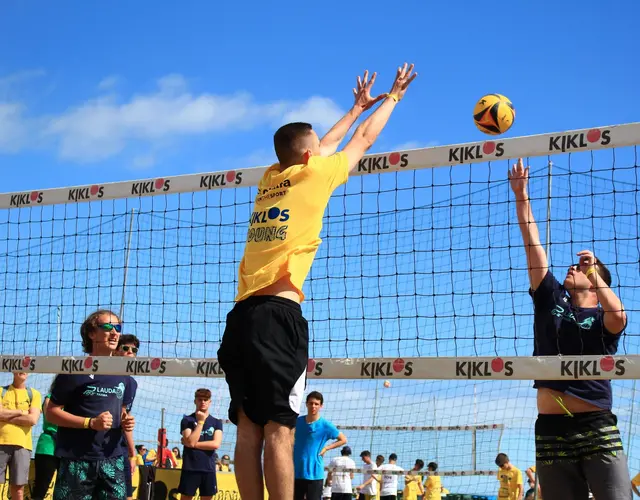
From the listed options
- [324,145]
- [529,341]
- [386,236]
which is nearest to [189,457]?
[386,236]

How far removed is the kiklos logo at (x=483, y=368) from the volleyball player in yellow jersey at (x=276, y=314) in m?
1.85

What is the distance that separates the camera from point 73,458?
19.1 feet

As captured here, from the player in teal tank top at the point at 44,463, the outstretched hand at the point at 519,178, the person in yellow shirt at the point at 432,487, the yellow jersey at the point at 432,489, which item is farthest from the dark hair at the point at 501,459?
the outstretched hand at the point at 519,178

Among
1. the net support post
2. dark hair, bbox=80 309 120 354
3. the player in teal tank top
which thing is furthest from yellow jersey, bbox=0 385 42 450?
the net support post

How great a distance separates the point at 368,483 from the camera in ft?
61.6

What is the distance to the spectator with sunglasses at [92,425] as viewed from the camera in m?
5.80

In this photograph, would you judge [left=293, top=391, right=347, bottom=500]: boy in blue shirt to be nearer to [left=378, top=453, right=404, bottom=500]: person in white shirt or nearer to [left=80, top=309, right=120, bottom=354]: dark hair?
[left=80, top=309, right=120, bottom=354]: dark hair

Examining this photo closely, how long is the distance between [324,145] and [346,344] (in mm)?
2284

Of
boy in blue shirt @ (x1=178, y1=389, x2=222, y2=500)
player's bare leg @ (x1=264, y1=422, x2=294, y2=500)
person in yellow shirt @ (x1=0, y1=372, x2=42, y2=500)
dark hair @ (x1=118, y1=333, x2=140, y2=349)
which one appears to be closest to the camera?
player's bare leg @ (x1=264, y1=422, x2=294, y2=500)

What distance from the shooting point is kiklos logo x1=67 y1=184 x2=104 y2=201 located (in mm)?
7619

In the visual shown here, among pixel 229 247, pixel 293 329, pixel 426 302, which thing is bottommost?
pixel 293 329

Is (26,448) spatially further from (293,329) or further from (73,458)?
(293,329)

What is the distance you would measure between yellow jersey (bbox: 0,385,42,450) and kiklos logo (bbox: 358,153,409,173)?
572 cm

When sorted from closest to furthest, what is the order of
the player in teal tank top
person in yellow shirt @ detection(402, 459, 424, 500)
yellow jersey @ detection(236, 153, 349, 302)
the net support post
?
yellow jersey @ detection(236, 153, 349, 302)
the player in teal tank top
the net support post
person in yellow shirt @ detection(402, 459, 424, 500)
